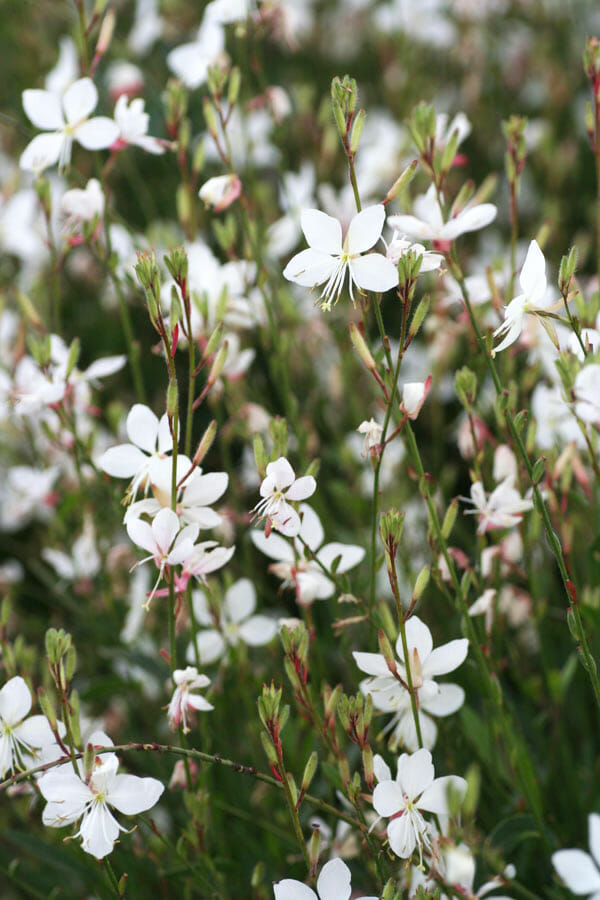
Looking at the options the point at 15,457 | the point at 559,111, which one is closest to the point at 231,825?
the point at 15,457

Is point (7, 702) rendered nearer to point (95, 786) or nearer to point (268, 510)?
point (95, 786)

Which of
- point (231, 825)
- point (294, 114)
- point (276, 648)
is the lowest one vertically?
point (231, 825)

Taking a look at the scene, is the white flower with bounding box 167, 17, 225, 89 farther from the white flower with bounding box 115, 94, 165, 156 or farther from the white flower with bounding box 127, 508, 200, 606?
the white flower with bounding box 127, 508, 200, 606

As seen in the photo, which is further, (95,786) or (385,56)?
(385,56)

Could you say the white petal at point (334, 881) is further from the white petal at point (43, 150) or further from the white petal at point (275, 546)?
Answer: the white petal at point (43, 150)

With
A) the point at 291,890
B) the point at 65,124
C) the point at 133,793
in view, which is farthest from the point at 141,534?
the point at 65,124

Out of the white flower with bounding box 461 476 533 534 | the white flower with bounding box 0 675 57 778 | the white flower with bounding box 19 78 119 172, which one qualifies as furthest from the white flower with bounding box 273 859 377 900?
the white flower with bounding box 19 78 119 172
